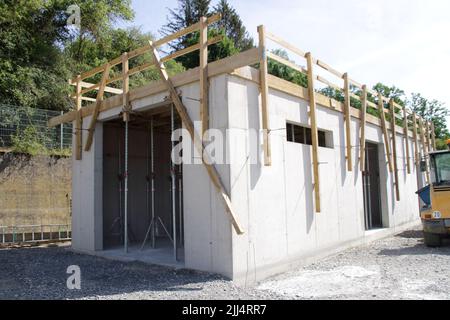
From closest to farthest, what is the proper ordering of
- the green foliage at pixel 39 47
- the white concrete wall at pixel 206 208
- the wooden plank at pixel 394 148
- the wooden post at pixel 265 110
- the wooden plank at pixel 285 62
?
the white concrete wall at pixel 206 208 < the wooden post at pixel 265 110 < the wooden plank at pixel 285 62 < the wooden plank at pixel 394 148 < the green foliage at pixel 39 47

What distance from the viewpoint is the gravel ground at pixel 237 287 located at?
569 centimetres

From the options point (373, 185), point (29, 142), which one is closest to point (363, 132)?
point (373, 185)

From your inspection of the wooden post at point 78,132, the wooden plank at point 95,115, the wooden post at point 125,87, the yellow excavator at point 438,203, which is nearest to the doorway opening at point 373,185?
the yellow excavator at point 438,203

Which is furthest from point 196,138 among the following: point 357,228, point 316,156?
point 357,228

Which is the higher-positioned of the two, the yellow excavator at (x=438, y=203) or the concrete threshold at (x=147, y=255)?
the yellow excavator at (x=438, y=203)

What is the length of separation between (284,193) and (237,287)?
86.5 inches

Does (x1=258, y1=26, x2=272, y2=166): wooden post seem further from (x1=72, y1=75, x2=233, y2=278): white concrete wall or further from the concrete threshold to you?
the concrete threshold

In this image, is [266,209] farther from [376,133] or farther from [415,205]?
[415,205]

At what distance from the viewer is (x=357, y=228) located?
33.5ft

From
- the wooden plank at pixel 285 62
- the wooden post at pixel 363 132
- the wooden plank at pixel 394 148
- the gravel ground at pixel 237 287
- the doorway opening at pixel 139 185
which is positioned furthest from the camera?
the wooden plank at pixel 394 148

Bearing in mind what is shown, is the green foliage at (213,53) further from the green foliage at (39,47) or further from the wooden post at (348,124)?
the wooden post at (348,124)

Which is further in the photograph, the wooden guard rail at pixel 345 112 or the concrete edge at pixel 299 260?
the wooden guard rail at pixel 345 112

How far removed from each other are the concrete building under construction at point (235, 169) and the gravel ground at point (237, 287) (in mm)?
435

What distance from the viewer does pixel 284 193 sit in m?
7.55
